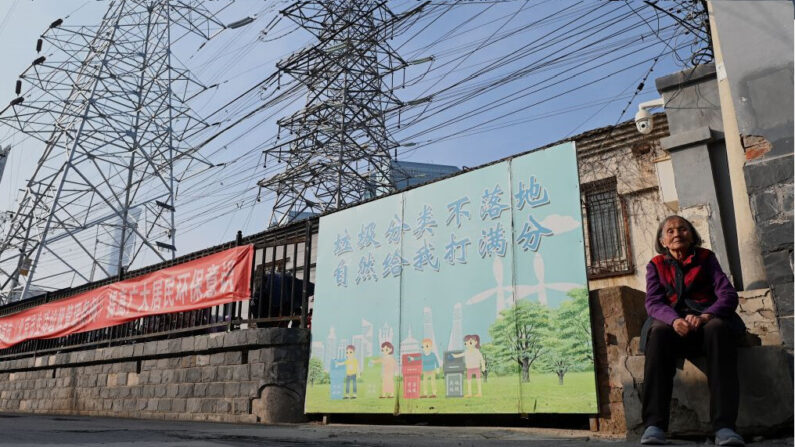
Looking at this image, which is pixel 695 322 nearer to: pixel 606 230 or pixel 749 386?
pixel 749 386

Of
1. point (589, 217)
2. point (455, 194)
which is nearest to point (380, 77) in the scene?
point (589, 217)

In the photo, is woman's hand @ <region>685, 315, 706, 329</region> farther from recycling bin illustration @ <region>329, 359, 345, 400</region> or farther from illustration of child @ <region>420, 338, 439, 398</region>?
recycling bin illustration @ <region>329, 359, 345, 400</region>

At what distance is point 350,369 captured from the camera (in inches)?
275

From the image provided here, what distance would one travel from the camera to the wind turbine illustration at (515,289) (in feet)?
17.4

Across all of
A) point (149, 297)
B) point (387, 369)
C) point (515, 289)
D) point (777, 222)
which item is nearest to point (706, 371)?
point (777, 222)

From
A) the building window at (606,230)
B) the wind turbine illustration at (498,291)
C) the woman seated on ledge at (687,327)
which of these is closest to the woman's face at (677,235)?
the woman seated on ledge at (687,327)

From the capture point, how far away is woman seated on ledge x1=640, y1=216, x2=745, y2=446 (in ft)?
9.38

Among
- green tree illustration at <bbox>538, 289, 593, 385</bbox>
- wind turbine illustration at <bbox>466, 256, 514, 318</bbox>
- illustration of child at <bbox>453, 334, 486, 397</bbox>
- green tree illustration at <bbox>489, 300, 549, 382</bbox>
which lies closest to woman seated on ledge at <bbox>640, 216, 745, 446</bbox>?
green tree illustration at <bbox>538, 289, 593, 385</bbox>

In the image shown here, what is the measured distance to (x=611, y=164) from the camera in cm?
910

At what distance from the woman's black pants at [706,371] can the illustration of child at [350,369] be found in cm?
431

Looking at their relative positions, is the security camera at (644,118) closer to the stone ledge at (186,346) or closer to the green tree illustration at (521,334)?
the green tree illustration at (521,334)

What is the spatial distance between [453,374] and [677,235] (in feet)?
10.1

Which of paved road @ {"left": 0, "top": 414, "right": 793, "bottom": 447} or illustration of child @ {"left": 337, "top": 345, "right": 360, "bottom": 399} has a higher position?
illustration of child @ {"left": 337, "top": 345, "right": 360, "bottom": 399}

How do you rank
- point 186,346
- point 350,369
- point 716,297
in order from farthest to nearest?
point 186,346, point 350,369, point 716,297
